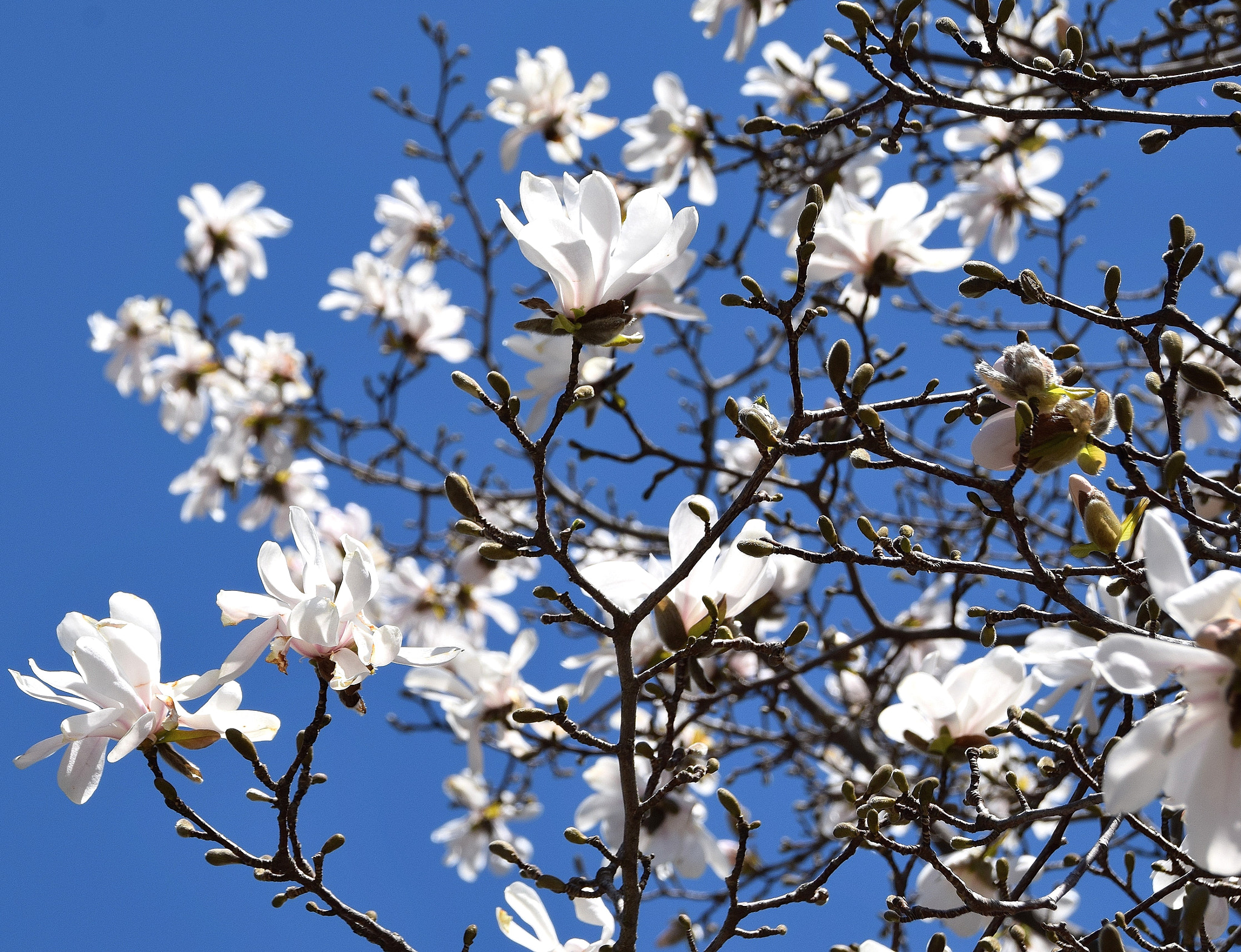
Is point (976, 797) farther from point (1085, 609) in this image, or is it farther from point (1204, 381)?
point (1204, 381)

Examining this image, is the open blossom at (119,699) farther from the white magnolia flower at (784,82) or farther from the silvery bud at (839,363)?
the white magnolia flower at (784,82)

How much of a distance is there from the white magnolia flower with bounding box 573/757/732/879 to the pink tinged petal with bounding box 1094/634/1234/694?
49.2 inches

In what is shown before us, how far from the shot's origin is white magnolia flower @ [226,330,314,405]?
12.2ft

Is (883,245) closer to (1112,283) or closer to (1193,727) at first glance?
(1112,283)

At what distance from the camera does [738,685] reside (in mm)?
1766

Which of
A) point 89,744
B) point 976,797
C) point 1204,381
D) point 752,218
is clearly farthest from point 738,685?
point 752,218

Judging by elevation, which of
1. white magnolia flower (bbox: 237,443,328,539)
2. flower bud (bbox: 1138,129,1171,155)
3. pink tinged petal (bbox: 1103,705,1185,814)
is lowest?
pink tinged petal (bbox: 1103,705,1185,814)

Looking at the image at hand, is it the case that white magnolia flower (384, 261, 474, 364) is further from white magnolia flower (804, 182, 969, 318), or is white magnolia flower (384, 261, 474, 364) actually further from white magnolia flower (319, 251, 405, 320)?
white magnolia flower (804, 182, 969, 318)

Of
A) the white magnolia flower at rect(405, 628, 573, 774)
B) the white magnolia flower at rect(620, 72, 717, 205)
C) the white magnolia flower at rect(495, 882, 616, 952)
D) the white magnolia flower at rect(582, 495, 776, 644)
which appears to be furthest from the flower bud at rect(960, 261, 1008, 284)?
the white magnolia flower at rect(620, 72, 717, 205)

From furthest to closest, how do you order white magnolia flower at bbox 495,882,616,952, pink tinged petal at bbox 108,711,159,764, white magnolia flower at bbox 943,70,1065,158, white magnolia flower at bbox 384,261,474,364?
1. white magnolia flower at bbox 384,261,474,364
2. white magnolia flower at bbox 943,70,1065,158
3. white magnolia flower at bbox 495,882,616,952
4. pink tinged petal at bbox 108,711,159,764

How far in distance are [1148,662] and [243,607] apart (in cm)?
92

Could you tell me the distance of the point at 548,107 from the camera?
3086 mm

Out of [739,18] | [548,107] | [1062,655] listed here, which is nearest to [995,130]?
[739,18]

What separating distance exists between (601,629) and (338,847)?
0.41m
